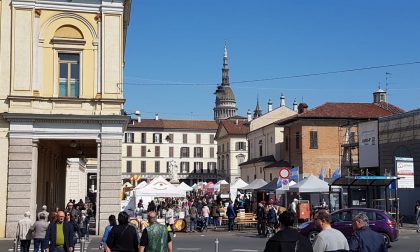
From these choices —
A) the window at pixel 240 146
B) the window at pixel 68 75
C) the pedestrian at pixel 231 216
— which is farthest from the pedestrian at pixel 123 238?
the window at pixel 240 146

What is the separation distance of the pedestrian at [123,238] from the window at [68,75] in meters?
17.1

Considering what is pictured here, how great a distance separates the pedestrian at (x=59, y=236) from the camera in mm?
13844

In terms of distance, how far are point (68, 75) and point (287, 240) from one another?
21316mm

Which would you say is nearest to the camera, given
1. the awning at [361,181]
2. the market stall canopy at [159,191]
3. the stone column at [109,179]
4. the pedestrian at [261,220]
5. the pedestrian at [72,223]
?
the pedestrian at [72,223]

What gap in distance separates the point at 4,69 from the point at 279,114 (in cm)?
6638

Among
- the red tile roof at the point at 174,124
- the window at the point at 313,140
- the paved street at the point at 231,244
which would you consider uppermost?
the red tile roof at the point at 174,124

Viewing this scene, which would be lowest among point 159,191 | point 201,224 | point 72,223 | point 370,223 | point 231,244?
point 231,244

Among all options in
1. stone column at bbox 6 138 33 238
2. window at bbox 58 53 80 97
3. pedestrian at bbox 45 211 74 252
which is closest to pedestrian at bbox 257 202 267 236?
window at bbox 58 53 80 97

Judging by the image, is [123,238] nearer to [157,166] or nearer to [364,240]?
[364,240]

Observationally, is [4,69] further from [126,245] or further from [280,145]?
[280,145]

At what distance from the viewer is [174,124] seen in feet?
415

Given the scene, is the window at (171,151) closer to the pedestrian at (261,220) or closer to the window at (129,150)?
the window at (129,150)

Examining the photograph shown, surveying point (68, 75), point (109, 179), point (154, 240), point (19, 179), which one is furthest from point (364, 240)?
point (68, 75)

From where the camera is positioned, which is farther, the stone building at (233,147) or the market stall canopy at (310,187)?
the stone building at (233,147)
